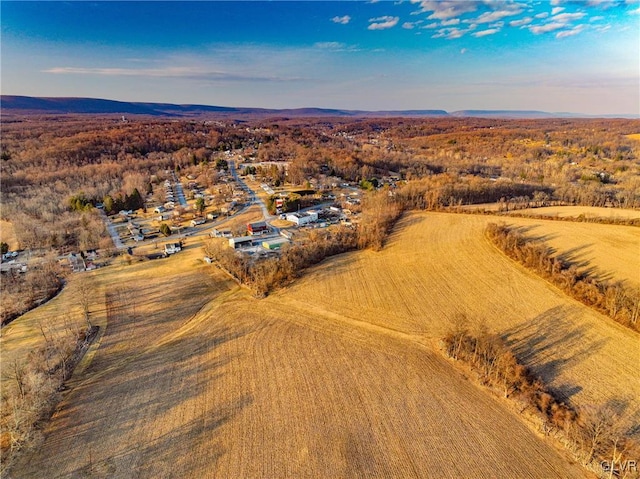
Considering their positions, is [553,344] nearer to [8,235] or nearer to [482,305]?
[482,305]

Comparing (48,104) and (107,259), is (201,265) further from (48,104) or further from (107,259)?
(48,104)

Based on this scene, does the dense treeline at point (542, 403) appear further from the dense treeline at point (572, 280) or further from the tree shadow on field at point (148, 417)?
the tree shadow on field at point (148, 417)

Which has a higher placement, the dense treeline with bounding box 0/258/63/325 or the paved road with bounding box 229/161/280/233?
the paved road with bounding box 229/161/280/233

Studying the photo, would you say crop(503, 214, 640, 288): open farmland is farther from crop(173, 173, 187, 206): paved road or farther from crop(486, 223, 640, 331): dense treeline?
crop(173, 173, 187, 206): paved road

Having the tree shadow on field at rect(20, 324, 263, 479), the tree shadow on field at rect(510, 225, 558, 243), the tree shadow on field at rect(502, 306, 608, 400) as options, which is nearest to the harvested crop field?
the tree shadow on field at rect(510, 225, 558, 243)

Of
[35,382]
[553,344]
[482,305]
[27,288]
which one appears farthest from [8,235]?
[553,344]
